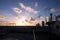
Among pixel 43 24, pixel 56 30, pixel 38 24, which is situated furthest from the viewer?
pixel 38 24

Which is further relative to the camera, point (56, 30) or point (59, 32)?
point (56, 30)

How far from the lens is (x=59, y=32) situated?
2170cm

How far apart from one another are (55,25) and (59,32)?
2.73 meters

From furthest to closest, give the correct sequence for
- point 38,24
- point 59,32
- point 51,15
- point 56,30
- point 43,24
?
point 38,24, point 43,24, point 51,15, point 56,30, point 59,32

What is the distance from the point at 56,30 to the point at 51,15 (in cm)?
595

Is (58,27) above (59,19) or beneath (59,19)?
beneath

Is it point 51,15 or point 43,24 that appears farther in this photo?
point 43,24

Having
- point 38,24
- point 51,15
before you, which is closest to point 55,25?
point 51,15

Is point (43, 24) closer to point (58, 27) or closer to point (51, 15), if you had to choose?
point (51, 15)

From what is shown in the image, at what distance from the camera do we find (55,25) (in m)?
24.0

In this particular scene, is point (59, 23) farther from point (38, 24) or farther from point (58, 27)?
point (38, 24)

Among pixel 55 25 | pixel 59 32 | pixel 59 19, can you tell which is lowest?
pixel 59 32

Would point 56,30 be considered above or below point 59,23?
below

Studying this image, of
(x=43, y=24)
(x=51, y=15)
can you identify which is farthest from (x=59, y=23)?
(x=43, y=24)
